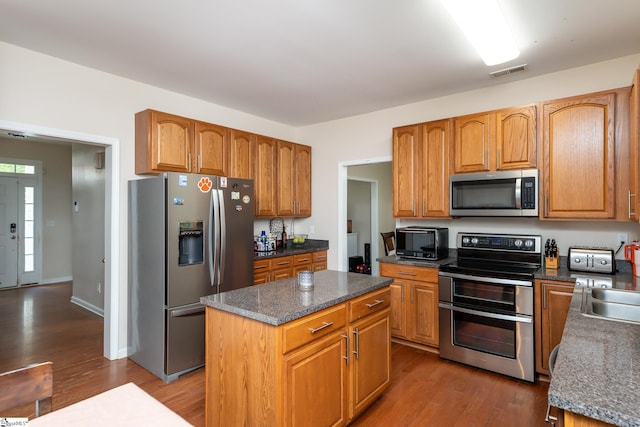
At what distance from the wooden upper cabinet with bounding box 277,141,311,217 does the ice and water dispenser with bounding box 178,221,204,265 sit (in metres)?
1.57

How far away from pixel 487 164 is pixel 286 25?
7.13 ft

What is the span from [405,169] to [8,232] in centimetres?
714

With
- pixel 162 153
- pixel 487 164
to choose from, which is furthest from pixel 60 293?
pixel 487 164

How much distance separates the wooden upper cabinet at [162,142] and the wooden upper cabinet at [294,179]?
4.48 feet

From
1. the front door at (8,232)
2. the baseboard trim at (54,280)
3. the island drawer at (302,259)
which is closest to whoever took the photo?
the island drawer at (302,259)

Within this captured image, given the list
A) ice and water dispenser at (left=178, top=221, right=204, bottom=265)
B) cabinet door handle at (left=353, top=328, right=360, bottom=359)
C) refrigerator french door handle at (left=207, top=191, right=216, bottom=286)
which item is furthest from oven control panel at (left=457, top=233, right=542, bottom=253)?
ice and water dispenser at (left=178, top=221, right=204, bottom=265)

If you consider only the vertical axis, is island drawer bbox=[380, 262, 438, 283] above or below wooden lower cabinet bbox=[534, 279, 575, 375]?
above

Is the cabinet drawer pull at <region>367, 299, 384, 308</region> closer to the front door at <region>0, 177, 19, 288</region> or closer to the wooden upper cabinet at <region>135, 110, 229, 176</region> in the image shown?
the wooden upper cabinet at <region>135, 110, 229, 176</region>

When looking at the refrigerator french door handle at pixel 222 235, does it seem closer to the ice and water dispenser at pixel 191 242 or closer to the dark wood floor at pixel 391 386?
the ice and water dispenser at pixel 191 242

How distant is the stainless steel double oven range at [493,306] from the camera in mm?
2713

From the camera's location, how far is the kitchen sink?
1846 mm

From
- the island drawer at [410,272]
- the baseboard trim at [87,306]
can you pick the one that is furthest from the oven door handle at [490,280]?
the baseboard trim at [87,306]

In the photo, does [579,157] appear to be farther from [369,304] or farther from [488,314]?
[369,304]

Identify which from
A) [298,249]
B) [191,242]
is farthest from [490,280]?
[191,242]
